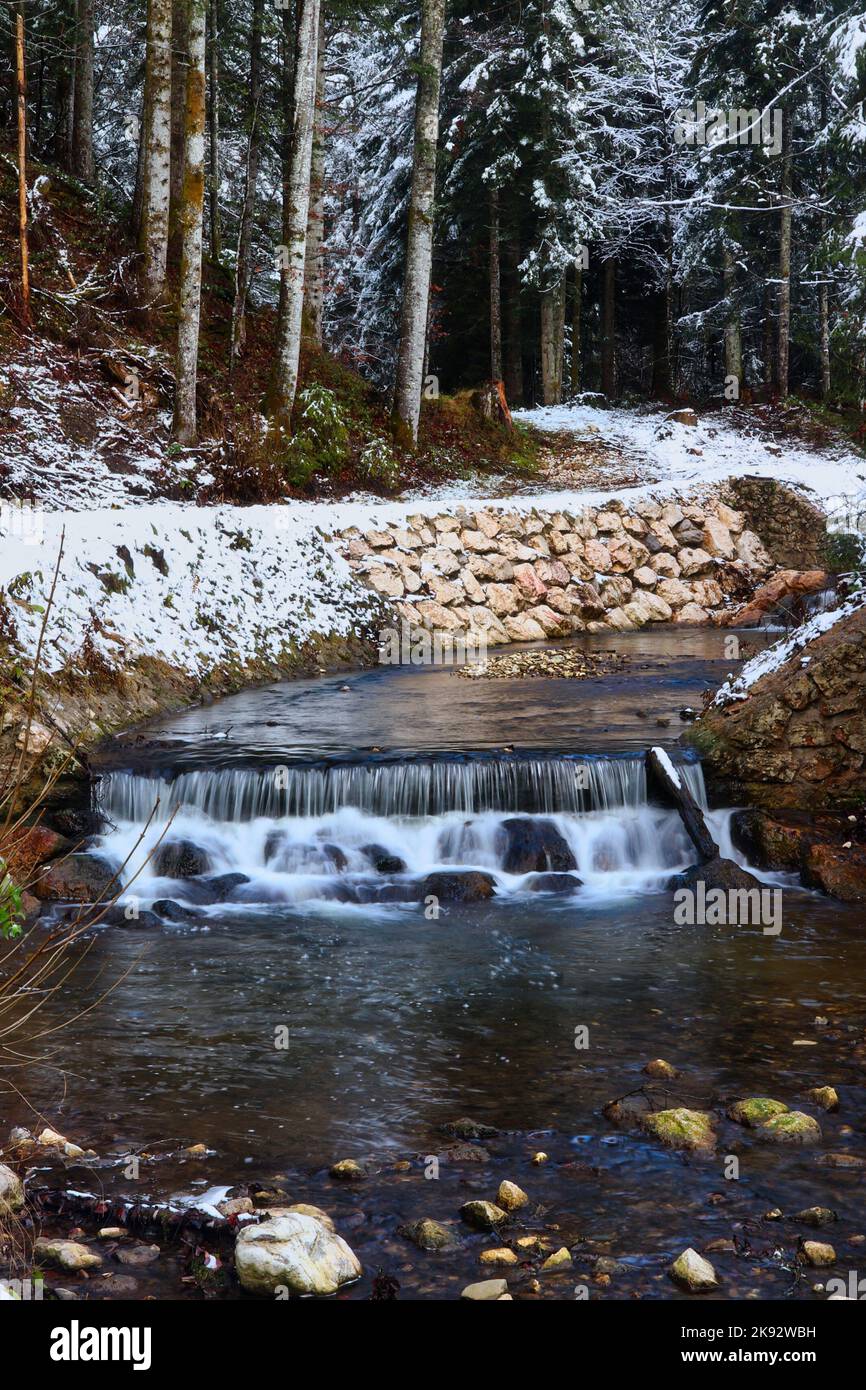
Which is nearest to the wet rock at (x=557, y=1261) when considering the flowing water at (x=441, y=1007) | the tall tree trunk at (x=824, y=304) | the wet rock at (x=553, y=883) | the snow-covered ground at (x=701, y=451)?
the flowing water at (x=441, y=1007)

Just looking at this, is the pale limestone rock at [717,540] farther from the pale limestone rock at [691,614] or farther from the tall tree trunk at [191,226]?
the tall tree trunk at [191,226]

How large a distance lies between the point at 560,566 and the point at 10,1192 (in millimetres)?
16371

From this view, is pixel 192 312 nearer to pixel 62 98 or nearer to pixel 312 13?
pixel 312 13

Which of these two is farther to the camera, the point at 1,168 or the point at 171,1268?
the point at 1,168

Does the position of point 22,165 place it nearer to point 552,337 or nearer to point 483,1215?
point 552,337

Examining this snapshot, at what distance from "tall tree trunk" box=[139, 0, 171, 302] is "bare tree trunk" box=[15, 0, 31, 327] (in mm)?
1971

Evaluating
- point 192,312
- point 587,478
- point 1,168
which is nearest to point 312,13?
point 192,312

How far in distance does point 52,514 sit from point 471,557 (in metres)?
7.20

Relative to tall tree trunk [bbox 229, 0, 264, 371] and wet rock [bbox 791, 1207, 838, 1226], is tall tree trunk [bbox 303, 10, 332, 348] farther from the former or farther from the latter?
wet rock [bbox 791, 1207, 838, 1226]

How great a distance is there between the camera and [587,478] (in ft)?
77.9

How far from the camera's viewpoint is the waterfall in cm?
1022

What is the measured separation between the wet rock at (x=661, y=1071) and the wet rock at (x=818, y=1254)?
1.59 m

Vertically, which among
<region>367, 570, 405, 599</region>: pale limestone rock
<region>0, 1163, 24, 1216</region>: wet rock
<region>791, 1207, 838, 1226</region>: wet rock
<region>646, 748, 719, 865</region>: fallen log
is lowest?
<region>791, 1207, 838, 1226</region>: wet rock

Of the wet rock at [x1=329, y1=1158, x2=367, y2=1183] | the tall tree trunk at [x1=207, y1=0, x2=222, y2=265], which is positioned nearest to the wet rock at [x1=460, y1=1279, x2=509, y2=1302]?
the wet rock at [x1=329, y1=1158, x2=367, y2=1183]
